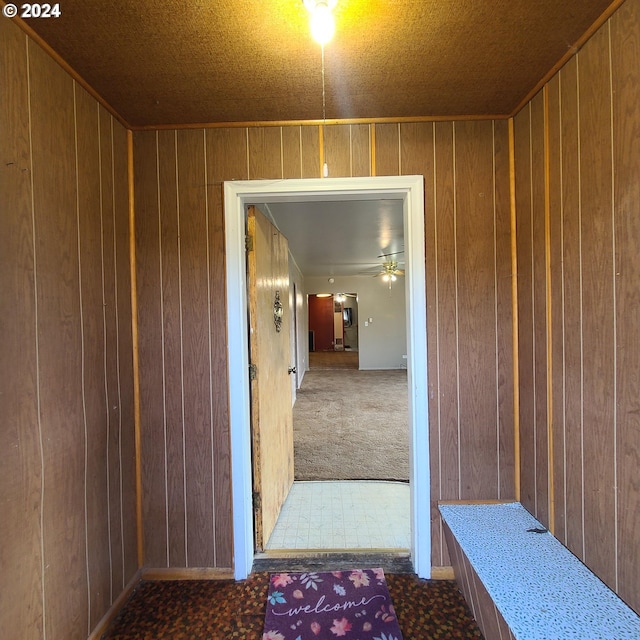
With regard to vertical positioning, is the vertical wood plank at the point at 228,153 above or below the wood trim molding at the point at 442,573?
above

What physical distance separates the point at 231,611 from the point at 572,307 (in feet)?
6.42

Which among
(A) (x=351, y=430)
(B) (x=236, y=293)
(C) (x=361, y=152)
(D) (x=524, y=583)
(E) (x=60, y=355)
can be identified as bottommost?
(A) (x=351, y=430)

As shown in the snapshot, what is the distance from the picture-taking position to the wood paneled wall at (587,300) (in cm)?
98

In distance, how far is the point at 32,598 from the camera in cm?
104

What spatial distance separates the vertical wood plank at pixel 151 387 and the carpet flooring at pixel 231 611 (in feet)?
0.62

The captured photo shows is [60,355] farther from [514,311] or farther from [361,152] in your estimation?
[514,311]

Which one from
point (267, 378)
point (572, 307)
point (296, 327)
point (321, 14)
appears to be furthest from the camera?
point (296, 327)

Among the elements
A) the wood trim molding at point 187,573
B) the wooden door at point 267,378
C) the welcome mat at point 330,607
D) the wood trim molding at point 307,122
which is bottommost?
A: the welcome mat at point 330,607

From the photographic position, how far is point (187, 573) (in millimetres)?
1608

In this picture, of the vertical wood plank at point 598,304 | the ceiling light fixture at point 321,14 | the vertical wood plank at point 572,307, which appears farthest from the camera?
the vertical wood plank at point 572,307

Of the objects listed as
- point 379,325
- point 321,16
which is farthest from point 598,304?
point 379,325

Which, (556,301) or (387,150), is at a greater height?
(387,150)

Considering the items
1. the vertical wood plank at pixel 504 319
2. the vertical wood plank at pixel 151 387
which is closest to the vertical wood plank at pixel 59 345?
the vertical wood plank at pixel 151 387

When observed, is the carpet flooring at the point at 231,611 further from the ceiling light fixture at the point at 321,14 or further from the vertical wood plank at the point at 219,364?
the ceiling light fixture at the point at 321,14
